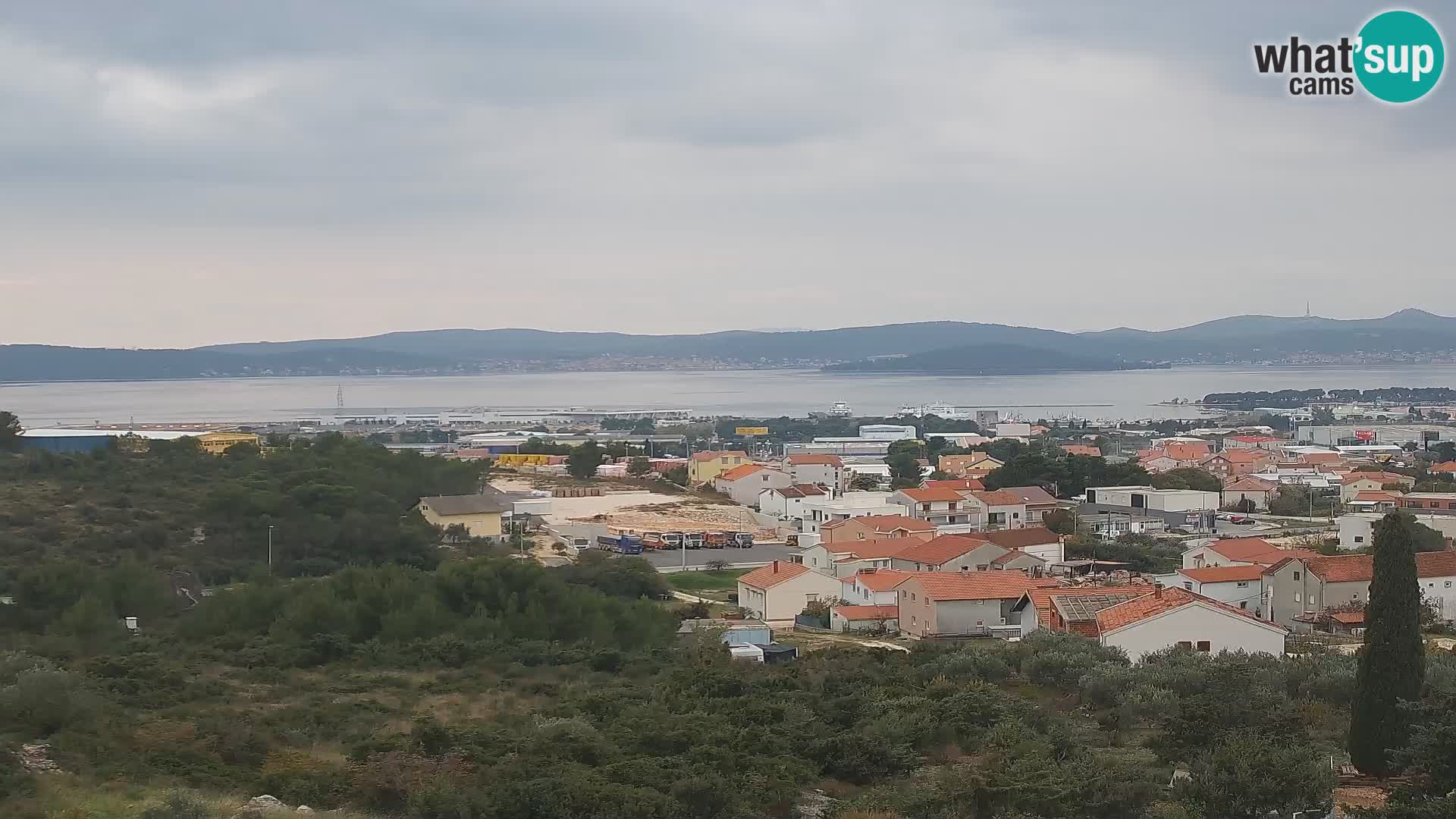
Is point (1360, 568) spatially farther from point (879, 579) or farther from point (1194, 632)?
point (1194, 632)

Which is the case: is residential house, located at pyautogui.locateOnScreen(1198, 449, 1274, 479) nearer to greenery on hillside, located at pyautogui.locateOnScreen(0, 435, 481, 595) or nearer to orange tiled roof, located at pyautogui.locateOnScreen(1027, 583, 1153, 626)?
orange tiled roof, located at pyautogui.locateOnScreen(1027, 583, 1153, 626)

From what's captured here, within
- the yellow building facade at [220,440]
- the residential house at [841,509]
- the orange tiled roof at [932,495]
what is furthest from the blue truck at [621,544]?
the yellow building facade at [220,440]

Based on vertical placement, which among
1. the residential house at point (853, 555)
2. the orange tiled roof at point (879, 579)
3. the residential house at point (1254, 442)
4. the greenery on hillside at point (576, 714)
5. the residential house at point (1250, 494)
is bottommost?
the residential house at point (1254, 442)

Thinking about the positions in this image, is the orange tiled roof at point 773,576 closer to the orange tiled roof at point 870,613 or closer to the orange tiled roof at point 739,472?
the orange tiled roof at point 870,613

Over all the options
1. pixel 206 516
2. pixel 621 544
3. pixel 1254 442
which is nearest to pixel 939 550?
pixel 621 544

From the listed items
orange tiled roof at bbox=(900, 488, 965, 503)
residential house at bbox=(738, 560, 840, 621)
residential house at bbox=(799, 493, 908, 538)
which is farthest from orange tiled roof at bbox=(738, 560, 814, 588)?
orange tiled roof at bbox=(900, 488, 965, 503)

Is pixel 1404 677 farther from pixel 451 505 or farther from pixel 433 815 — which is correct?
pixel 451 505
